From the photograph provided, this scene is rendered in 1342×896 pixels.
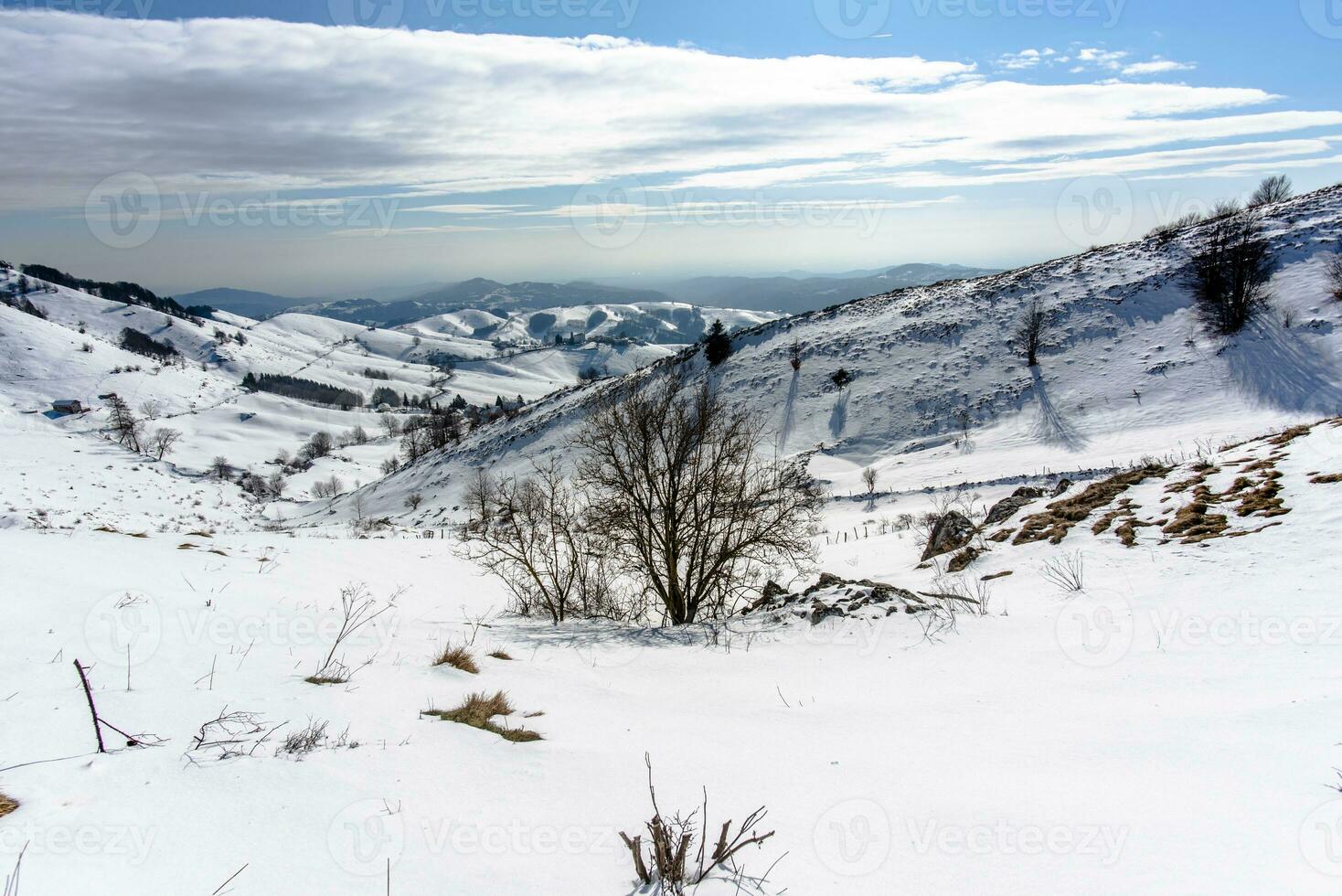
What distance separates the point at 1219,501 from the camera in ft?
29.3

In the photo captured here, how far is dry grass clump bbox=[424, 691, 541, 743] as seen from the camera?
429cm

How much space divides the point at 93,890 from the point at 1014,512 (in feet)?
47.2

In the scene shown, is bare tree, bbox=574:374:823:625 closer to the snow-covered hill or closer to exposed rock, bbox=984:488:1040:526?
exposed rock, bbox=984:488:1040:526

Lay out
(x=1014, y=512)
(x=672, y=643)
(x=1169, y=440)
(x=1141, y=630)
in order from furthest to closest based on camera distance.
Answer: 1. (x=1169, y=440)
2. (x=1014, y=512)
3. (x=672, y=643)
4. (x=1141, y=630)

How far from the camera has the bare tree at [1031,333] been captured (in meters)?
40.4

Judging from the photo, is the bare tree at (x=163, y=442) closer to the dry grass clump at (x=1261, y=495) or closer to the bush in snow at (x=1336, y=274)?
the dry grass clump at (x=1261, y=495)

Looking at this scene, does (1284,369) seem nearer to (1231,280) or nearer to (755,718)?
(1231,280)

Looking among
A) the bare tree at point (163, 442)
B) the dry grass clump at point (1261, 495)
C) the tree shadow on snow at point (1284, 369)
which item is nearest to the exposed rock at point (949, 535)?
the dry grass clump at point (1261, 495)

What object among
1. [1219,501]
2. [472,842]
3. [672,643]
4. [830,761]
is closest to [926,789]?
[830,761]

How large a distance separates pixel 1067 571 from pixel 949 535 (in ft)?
15.2

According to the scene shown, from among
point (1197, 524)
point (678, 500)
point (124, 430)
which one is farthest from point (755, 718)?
point (124, 430)

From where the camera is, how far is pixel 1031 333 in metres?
40.6

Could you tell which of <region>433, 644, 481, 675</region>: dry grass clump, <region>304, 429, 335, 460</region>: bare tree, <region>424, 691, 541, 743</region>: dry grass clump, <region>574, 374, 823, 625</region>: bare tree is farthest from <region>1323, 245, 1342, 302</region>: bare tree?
<region>304, 429, 335, 460</region>: bare tree

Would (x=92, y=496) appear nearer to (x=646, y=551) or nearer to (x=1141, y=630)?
(x=646, y=551)
